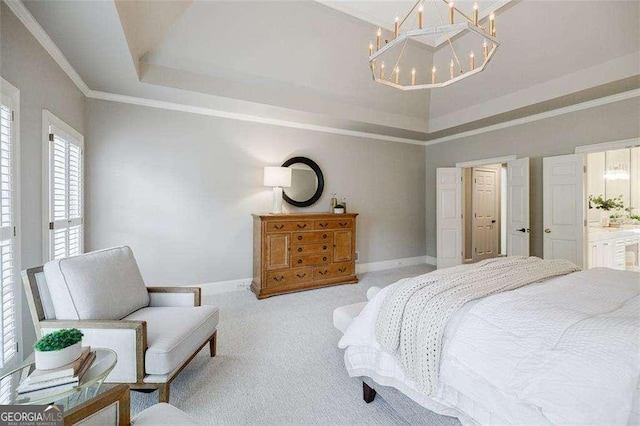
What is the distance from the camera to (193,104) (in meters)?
3.79

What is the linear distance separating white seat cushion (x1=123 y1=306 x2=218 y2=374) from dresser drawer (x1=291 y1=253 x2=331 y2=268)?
186cm

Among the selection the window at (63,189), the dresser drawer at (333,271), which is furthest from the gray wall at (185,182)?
the dresser drawer at (333,271)

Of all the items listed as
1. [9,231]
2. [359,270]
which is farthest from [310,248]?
[9,231]

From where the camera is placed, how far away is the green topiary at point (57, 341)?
1.15 metres

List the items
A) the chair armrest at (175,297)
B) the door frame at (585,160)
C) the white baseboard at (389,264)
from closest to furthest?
the chair armrest at (175,297), the door frame at (585,160), the white baseboard at (389,264)

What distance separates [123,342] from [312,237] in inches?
110

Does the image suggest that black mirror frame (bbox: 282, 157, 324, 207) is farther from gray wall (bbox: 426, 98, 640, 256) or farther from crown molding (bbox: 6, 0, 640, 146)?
gray wall (bbox: 426, 98, 640, 256)

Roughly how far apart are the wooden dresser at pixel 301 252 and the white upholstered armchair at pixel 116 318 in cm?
177

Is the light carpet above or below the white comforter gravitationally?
below

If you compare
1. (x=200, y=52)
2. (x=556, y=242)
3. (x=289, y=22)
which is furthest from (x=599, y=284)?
(x=200, y=52)

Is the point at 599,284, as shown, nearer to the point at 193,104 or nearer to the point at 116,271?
the point at 116,271

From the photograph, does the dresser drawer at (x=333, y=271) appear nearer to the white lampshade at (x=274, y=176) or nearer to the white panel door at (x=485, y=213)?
the white lampshade at (x=274, y=176)

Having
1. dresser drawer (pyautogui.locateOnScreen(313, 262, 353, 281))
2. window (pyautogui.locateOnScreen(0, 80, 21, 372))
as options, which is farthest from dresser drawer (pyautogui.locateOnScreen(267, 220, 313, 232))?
window (pyautogui.locateOnScreen(0, 80, 21, 372))

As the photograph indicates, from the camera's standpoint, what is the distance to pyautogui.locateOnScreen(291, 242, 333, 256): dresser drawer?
4078 millimetres
